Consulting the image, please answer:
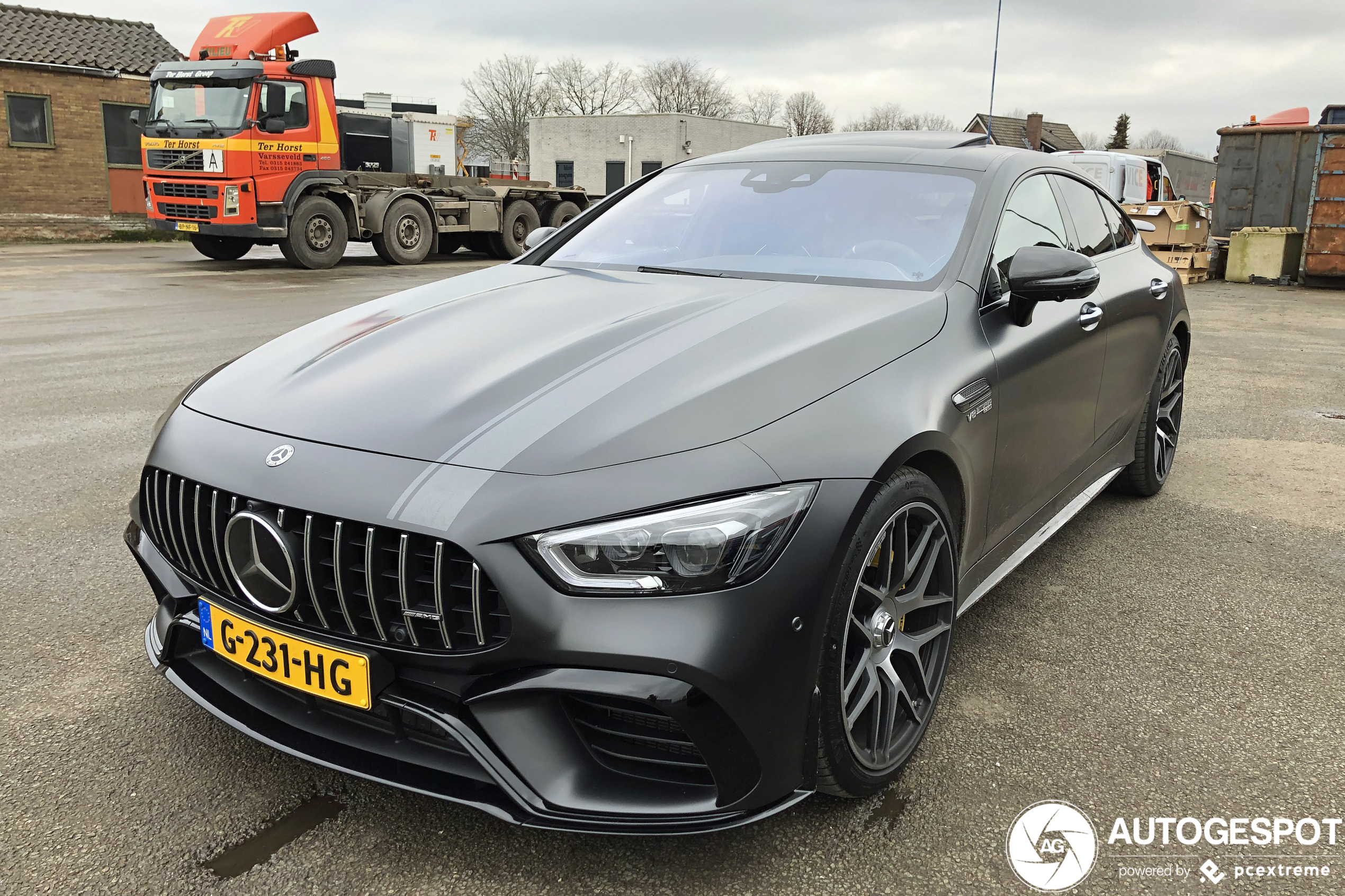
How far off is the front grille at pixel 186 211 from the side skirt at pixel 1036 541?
14800mm

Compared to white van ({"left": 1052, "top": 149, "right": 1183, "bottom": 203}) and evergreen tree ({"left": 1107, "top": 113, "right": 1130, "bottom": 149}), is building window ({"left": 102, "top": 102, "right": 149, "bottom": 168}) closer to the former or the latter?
white van ({"left": 1052, "top": 149, "right": 1183, "bottom": 203})

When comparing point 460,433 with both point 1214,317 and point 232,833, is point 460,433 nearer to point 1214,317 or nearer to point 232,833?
point 232,833

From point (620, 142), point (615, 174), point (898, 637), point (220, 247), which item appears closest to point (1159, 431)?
point (898, 637)

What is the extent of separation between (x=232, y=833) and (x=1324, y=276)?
62.8ft

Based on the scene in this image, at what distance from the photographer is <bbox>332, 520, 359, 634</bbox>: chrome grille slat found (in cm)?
183

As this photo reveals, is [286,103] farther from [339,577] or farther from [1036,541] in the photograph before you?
[339,577]

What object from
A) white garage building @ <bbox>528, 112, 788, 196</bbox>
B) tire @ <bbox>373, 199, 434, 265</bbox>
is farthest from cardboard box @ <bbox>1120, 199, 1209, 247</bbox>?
white garage building @ <bbox>528, 112, 788, 196</bbox>

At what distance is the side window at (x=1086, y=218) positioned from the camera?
3.67 m

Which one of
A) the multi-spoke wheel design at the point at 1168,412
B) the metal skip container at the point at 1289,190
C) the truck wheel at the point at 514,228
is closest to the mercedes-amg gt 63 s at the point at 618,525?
the multi-spoke wheel design at the point at 1168,412

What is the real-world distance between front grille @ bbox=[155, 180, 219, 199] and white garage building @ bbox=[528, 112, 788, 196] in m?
26.9

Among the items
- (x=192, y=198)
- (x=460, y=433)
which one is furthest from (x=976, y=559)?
(x=192, y=198)

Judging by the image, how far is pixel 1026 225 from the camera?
10.4ft

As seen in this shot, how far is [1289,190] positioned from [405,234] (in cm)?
1615

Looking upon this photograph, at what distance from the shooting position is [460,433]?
196 cm
